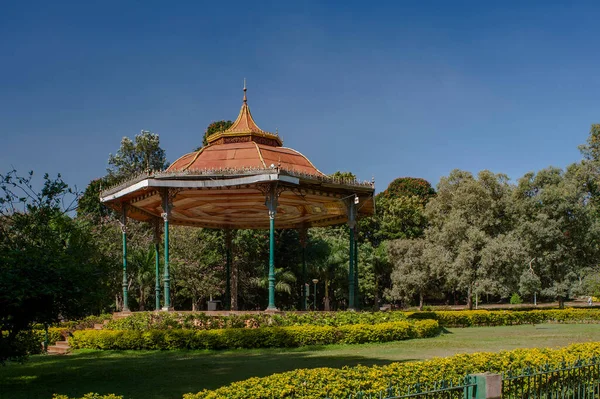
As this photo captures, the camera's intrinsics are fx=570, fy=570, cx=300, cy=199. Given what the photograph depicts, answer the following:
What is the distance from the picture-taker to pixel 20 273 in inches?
397

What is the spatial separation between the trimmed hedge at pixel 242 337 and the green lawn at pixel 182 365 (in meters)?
0.55

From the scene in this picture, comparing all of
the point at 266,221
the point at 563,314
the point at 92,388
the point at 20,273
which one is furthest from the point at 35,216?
the point at 563,314

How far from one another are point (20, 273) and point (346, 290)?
36.1 m

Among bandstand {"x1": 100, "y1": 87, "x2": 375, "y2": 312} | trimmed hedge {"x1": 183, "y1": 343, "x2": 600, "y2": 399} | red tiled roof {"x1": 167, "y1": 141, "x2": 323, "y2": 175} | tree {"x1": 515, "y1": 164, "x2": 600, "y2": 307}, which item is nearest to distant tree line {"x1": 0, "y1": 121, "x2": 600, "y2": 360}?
tree {"x1": 515, "y1": 164, "x2": 600, "y2": 307}

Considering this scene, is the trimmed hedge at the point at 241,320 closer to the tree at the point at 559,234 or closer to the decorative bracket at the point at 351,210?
the decorative bracket at the point at 351,210

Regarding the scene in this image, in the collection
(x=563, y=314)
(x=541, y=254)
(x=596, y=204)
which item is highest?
(x=596, y=204)

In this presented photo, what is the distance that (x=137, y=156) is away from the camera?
173 feet

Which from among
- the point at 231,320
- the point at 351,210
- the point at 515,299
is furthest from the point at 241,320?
the point at 515,299

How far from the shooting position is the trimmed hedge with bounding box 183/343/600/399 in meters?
6.88

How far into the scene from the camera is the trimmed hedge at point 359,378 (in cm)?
688

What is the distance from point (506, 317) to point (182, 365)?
804 inches

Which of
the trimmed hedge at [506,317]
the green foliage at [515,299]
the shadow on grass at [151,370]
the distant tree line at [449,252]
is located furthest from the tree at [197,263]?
the green foliage at [515,299]

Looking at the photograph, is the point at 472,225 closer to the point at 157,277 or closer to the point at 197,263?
the point at 197,263

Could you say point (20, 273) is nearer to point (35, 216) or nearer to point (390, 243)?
point (35, 216)
